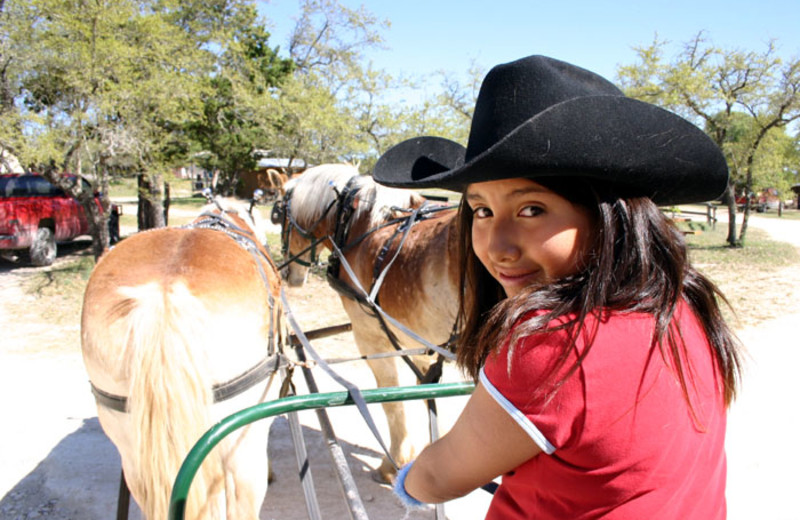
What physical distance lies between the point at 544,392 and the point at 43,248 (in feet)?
39.3

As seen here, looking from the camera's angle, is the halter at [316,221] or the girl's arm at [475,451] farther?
the halter at [316,221]

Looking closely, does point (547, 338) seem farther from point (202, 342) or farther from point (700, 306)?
point (202, 342)

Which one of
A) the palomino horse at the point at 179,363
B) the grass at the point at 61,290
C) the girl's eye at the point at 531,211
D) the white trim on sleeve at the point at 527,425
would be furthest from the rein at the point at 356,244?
the grass at the point at 61,290

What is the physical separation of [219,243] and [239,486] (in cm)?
115

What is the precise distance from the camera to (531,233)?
3.02 feet

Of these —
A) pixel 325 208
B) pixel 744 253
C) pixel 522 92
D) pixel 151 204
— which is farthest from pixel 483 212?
pixel 744 253

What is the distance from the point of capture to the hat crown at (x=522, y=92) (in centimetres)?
97

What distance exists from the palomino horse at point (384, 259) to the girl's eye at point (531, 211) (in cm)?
166

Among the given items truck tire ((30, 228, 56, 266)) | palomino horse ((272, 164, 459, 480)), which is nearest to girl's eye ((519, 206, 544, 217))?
palomino horse ((272, 164, 459, 480))

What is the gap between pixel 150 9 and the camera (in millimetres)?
8812

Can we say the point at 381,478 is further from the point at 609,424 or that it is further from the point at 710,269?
the point at 710,269

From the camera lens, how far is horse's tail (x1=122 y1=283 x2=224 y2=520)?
1.78 meters

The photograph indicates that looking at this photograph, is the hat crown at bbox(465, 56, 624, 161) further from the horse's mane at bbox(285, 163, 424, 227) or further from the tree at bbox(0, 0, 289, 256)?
the tree at bbox(0, 0, 289, 256)

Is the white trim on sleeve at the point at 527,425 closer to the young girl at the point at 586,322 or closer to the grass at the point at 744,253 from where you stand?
the young girl at the point at 586,322
